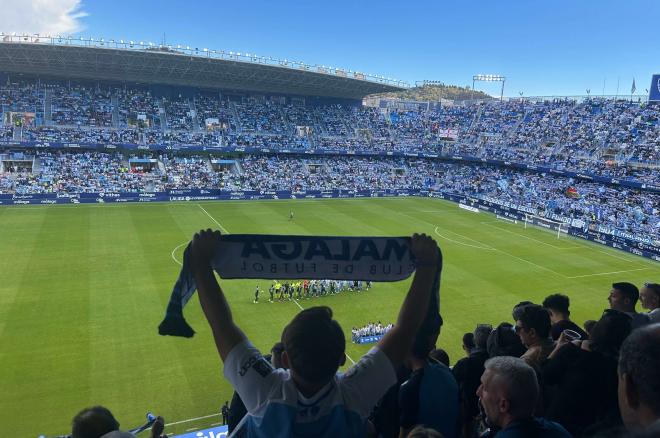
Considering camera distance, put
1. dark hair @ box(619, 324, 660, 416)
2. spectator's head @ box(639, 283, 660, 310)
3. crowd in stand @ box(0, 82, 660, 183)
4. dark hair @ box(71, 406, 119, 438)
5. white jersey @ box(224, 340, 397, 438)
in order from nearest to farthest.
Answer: dark hair @ box(619, 324, 660, 416), white jersey @ box(224, 340, 397, 438), dark hair @ box(71, 406, 119, 438), spectator's head @ box(639, 283, 660, 310), crowd in stand @ box(0, 82, 660, 183)

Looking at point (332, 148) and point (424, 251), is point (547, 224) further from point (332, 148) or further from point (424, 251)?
point (424, 251)

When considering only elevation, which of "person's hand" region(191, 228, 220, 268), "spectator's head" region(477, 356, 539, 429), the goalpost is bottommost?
the goalpost

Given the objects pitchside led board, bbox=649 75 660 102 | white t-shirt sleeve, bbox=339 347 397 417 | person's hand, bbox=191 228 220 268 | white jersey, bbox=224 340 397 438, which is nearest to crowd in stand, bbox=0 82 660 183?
pitchside led board, bbox=649 75 660 102

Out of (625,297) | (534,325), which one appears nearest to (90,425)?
(534,325)

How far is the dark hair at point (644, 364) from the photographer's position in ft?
8.26

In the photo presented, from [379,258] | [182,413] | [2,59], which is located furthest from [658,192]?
[2,59]

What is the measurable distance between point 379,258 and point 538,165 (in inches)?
2444

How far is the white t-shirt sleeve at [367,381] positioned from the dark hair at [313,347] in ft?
0.78

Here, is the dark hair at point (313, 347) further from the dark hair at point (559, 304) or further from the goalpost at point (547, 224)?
Answer: the goalpost at point (547, 224)

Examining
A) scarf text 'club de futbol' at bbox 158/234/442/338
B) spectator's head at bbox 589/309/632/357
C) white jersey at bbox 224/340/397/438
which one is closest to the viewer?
white jersey at bbox 224/340/397/438

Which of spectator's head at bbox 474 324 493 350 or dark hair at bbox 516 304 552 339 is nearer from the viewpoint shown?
dark hair at bbox 516 304 552 339

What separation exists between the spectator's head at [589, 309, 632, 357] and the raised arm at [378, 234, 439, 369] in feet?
10.6

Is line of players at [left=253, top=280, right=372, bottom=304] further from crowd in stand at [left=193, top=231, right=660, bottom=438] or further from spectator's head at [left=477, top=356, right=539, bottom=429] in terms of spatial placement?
spectator's head at [left=477, top=356, right=539, bottom=429]

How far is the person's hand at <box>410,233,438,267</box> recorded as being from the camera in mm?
3684
